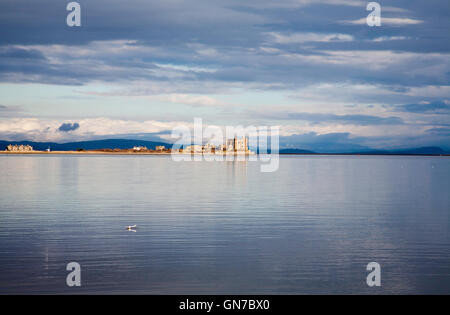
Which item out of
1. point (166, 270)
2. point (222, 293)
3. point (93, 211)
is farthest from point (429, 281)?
point (93, 211)

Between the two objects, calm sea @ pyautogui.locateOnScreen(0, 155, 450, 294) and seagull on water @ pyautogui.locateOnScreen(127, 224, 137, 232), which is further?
seagull on water @ pyautogui.locateOnScreen(127, 224, 137, 232)

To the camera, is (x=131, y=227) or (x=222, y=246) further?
(x=131, y=227)

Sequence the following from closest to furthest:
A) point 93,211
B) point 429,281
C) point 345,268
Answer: point 429,281
point 345,268
point 93,211

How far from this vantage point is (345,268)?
17219mm

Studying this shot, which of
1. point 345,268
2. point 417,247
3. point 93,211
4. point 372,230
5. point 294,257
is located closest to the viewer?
point 345,268

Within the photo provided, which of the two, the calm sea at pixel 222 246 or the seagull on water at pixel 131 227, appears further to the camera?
the seagull on water at pixel 131 227

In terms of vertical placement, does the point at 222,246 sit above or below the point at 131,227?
below

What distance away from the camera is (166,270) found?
16.6 m
